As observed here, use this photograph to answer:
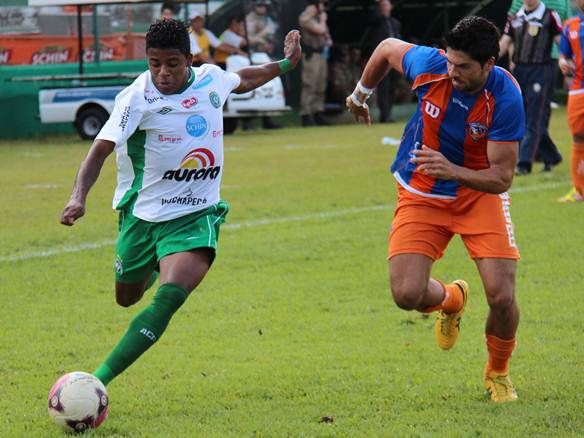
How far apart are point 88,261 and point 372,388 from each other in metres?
4.43

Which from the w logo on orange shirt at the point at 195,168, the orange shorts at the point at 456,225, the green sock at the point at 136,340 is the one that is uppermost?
the w logo on orange shirt at the point at 195,168

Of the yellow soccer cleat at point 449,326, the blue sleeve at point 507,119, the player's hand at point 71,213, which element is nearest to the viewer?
the player's hand at point 71,213

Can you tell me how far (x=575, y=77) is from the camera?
1237cm

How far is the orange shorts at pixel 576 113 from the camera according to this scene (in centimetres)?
1216

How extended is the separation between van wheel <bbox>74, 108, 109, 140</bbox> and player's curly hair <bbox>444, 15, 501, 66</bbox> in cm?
1545

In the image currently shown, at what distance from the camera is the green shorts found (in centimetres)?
629

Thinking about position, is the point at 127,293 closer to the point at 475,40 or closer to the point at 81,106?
the point at 475,40

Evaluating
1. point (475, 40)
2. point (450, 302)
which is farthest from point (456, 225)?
point (475, 40)

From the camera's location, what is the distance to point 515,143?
19.8ft

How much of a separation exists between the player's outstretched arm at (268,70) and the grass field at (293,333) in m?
1.54

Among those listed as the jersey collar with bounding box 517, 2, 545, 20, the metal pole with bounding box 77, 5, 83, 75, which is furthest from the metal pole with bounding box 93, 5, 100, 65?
the jersey collar with bounding box 517, 2, 545, 20

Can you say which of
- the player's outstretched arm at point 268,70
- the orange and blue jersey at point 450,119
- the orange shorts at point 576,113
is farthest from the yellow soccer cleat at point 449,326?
the orange shorts at point 576,113

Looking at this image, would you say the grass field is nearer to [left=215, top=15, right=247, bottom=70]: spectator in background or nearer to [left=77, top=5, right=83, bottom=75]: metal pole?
[left=77, top=5, right=83, bottom=75]: metal pole

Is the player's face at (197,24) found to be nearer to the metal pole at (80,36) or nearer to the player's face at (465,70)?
the metal pole at (80,36)
